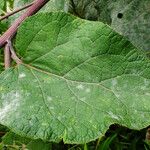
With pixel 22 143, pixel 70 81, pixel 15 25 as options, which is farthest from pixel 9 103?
pixel 22 143

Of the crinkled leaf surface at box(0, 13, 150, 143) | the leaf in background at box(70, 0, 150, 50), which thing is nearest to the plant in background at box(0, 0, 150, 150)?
the crinkled leaf surface at box(0, 13, 150, 143)

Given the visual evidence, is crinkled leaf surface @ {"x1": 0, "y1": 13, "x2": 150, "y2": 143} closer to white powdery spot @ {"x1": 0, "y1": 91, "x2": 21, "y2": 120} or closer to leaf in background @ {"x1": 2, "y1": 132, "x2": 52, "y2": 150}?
white powdery spot @ {"x1": 0, "y1": 91, "x2": 21, "y2": 120}

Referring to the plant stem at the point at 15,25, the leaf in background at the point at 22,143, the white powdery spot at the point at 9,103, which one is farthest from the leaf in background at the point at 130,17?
the white powdery spot at the point at 9,103

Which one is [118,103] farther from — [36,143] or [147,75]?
[36,143]

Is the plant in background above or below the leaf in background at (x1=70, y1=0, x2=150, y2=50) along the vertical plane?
above

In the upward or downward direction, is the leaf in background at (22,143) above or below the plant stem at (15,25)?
below

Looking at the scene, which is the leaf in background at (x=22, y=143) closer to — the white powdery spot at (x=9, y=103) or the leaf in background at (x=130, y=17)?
the leaf in background at (x=130, y=17)

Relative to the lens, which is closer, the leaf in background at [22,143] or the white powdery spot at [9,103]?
the white powdery spot at [9,103]
